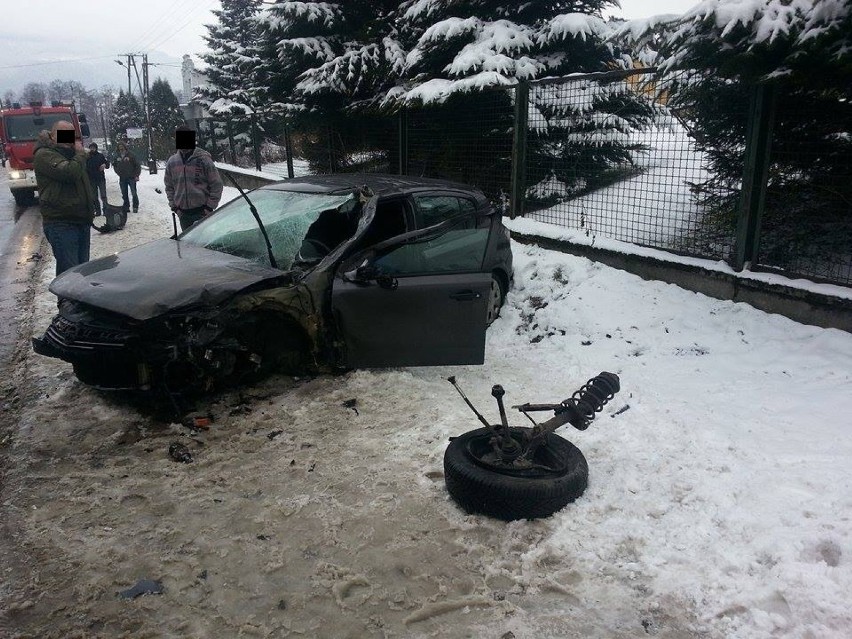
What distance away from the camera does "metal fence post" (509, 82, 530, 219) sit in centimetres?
764

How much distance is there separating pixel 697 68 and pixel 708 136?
82 cm

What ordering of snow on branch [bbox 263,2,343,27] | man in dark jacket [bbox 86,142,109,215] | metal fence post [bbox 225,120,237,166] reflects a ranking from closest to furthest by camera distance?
snow on branch [bbox 263,2,343,27] < man in dark jacket [bbox 86,142,109,215] < metal fence post [bbox 225,120,237,166]

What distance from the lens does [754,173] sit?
5.30 metres

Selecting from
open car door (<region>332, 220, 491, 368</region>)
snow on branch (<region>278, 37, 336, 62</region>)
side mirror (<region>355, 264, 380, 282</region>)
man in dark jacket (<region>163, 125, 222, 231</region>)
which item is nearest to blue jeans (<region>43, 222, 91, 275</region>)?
man in dark jacket (<region>163, 125, 222, 231</region>)

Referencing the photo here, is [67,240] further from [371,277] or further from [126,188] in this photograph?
[126,188]

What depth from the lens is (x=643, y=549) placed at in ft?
9.19

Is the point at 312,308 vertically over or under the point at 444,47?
under

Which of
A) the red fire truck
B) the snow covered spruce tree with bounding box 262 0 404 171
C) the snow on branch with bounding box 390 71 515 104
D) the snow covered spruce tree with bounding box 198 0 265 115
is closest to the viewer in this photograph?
the snow on branch with bounding box 390 71 515 104

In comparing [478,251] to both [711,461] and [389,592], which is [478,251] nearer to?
[711,461]

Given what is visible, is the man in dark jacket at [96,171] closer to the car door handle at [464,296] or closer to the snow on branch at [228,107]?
the car door handle at [464,296]

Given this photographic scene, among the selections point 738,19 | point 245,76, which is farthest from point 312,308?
point 245,76

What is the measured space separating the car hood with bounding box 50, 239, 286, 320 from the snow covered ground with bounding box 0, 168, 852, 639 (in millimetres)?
795

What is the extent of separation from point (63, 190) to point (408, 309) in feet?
14.0

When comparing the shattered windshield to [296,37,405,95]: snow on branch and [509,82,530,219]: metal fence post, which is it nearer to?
[509,82,530,219]: metal fence post
